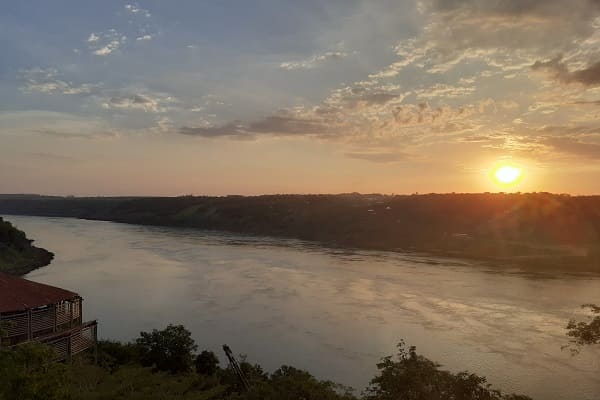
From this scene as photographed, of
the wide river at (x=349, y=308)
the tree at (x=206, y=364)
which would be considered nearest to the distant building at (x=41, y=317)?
the tree at (x=206, y=364)

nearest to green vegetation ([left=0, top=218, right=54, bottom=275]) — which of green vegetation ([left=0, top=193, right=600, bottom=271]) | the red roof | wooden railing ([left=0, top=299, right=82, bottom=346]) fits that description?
wooden railing ([left=0, top=299, right=82, bottom=346])

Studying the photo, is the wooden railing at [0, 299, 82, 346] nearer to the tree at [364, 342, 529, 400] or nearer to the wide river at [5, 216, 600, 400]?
the wide river at [5, 216, 600, 400]

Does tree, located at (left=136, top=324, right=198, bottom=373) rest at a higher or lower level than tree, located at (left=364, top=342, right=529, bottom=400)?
lower

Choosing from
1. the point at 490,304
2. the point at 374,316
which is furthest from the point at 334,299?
the point at 490,304

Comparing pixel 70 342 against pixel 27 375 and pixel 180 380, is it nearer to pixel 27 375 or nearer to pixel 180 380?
pixel 180 380

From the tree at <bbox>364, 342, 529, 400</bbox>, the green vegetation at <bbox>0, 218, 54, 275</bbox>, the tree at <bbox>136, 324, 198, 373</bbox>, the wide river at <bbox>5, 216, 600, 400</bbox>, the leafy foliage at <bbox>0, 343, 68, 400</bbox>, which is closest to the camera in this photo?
the leafy foliage at <bbox>0, 343, 68, 400</bbox>

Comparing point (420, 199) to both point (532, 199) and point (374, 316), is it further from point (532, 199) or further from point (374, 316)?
point (374, 316)

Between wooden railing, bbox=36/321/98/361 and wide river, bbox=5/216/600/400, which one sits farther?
wide river, bbox=5/216/600/400
